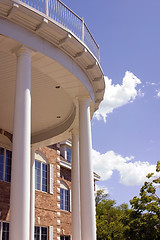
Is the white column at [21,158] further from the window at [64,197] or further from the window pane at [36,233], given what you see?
the window at [64,197]

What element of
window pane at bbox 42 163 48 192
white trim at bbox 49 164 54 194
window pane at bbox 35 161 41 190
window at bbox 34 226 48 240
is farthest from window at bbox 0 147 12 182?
white trim at bbox 49 164 54 194

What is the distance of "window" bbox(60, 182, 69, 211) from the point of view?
A: 28.3 meters

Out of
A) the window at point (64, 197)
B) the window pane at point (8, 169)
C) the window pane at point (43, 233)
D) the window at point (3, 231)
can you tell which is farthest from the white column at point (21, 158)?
the window at point (64, 197)

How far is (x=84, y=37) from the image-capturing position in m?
14.6

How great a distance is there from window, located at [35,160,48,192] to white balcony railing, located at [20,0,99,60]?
39.7 ft

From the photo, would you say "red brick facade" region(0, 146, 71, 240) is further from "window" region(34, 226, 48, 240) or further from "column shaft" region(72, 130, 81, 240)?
"column shaft" region(72, 130, 81, 240)

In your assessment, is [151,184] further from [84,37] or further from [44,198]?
[84,37]

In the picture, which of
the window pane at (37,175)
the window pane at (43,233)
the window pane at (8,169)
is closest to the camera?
the window pane at (8,169)

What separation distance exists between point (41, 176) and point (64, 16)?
1424 centimetres

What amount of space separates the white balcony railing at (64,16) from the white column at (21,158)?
5.92 ft

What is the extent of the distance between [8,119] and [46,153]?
6.75 m

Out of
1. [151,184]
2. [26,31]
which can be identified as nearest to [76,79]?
[26,31]

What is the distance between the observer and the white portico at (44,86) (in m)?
10.5

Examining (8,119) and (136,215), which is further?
(136,215)
